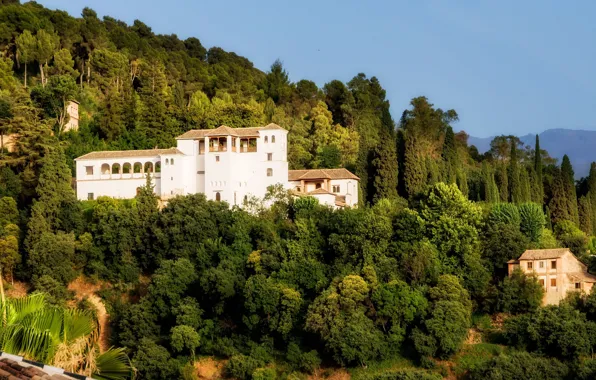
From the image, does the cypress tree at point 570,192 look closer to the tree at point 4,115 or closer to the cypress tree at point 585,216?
the cypress tree at point 585,216

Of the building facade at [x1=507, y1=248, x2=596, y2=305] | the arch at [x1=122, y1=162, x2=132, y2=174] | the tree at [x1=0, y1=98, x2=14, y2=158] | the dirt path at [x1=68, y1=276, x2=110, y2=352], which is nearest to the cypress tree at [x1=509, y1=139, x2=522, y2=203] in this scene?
the building facade at [x1=507, y1=248, x2=596, y2=305]

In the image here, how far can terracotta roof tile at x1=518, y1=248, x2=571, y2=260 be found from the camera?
38844 millimetres

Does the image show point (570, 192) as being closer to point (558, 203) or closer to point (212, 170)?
point (558, 203)

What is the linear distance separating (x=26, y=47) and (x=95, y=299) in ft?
75.0

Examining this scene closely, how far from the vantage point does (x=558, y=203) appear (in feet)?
160

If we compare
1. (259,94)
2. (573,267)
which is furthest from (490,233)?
(259,94)

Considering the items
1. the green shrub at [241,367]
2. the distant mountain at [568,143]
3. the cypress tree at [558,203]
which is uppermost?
the distant mountain at [568,143]

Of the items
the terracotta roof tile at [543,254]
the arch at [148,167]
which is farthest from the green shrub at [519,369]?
the arch at [148,167]

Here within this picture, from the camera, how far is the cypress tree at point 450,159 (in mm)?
49334

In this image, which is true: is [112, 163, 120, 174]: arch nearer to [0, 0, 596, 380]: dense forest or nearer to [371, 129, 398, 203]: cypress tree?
[0, 0, 596, 380]: dense forest

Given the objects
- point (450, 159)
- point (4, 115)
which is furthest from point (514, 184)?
point (4, 115)

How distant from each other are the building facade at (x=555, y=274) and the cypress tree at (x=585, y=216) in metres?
10.5

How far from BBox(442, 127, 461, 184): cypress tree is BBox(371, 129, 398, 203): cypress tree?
3.27 meters

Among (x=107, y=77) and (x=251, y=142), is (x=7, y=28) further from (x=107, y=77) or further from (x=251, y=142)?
(x=251, y=142)
